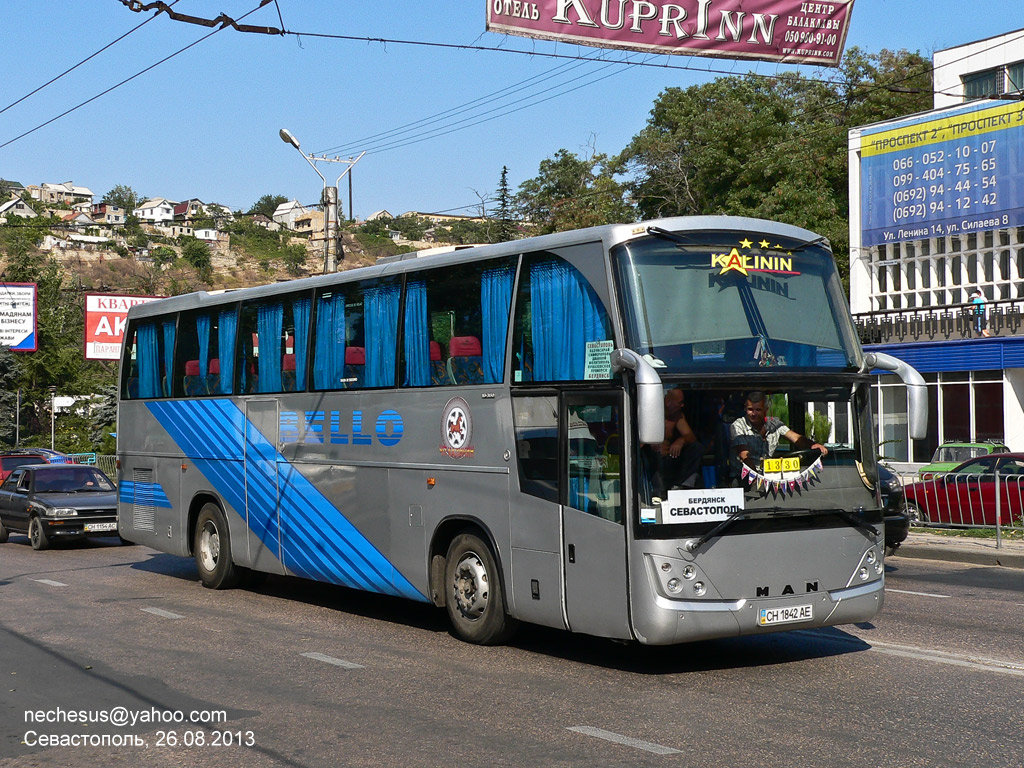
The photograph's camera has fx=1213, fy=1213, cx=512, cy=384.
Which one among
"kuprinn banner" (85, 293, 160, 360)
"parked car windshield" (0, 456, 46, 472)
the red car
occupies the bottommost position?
the red car

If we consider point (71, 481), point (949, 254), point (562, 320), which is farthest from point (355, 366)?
point (949, 254)

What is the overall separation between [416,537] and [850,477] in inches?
162

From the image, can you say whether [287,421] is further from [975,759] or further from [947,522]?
[947,522]

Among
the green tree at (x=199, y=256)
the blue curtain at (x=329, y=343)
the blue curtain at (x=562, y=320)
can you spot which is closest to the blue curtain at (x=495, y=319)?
the blue curtain at (x=562, y=320)

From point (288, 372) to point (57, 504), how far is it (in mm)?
9879

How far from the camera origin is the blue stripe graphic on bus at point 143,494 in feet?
54.0

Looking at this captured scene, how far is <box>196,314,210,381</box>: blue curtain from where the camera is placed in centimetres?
1527

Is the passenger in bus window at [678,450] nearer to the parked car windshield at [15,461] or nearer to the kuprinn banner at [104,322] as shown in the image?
the parked car windshield at [15,461]

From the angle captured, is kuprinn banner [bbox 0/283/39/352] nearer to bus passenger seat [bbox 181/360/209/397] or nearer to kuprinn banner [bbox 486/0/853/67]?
bus passenger seat [bbox 181/360/209/397]

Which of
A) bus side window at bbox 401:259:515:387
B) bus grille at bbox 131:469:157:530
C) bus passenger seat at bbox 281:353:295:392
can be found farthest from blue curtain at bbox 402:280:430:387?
bus grille at bbox 131:469:157:530

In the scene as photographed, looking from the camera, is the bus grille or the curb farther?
the curb

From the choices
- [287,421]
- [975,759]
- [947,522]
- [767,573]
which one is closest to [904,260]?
[947,522]

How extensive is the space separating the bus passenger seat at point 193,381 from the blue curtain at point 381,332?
3.96m

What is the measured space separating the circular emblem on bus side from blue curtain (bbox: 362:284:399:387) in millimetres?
1054
